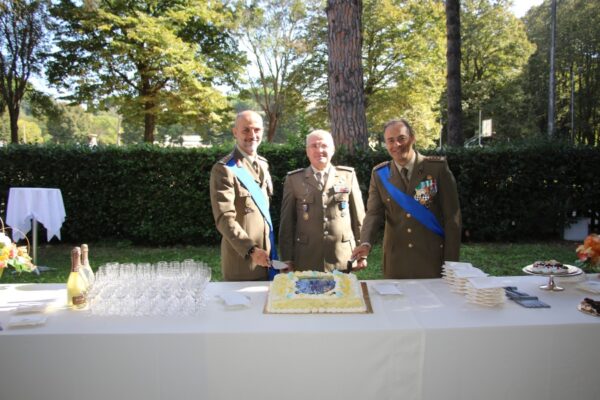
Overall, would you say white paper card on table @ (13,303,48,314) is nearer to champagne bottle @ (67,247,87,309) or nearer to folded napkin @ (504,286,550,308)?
champagne bottle @ (67,247,87,309)

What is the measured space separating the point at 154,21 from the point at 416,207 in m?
17.5

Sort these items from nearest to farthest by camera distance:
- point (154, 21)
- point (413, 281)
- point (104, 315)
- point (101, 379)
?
point (101, 379) → point (104, 315) → point (413, 281) → point (154, 21)

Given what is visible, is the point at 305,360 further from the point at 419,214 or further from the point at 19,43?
the point at 19,43

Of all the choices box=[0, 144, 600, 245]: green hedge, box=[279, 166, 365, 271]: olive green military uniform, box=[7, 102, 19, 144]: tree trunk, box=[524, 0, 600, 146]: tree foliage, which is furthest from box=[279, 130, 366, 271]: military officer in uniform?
box=[524, 0, 600, 146]: tree foliage

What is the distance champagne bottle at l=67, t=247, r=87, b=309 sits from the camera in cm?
225

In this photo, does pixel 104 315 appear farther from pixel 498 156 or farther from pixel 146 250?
pixel 498 156

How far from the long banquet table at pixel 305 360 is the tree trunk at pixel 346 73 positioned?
5345mm

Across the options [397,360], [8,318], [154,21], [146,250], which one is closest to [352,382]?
[397,360]

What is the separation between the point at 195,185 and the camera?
786 centimetres

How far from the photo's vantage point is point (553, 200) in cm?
780

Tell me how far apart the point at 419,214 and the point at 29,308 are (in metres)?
2.28

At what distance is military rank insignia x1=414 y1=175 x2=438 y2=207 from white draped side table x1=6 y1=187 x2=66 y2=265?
541cm

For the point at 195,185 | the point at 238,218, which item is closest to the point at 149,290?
the point at 238,218

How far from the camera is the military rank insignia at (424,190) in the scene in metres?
3.04
